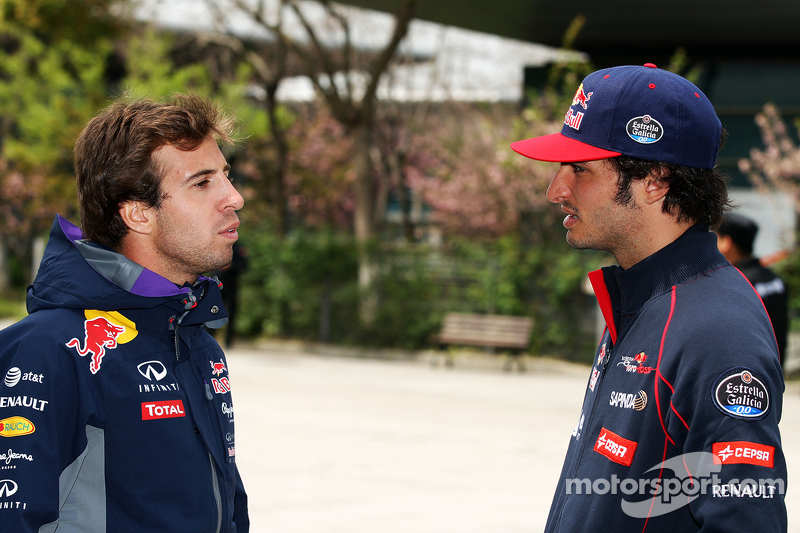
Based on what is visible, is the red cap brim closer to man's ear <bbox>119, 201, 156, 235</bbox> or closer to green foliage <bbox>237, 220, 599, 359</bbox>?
man's ear <bbox>119, 201, 156, 235</bbox>

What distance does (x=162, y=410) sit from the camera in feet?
6.63

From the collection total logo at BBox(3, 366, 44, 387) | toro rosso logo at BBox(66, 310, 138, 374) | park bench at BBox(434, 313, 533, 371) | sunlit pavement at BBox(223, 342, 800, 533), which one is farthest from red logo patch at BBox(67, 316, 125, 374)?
park bench at BBox(434, 313, 533, 371)

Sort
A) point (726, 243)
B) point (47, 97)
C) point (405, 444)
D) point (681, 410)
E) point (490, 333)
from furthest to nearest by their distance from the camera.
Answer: point (47, 97)
point (490, 333)
point (405, 444)
point (726, 243)
point (681, 410)

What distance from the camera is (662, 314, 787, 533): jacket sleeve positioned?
5.12 ft

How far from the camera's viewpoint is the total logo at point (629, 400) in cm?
177

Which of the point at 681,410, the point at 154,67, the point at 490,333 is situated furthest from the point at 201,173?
the point at 154,67

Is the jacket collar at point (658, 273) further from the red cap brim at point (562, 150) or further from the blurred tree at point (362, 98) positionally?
the blurred tree at point (362, 98)

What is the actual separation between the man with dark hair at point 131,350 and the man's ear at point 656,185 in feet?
3.85

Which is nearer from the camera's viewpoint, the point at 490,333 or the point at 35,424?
the point at 35,424

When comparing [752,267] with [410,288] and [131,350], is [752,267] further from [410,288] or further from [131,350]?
[410,288]

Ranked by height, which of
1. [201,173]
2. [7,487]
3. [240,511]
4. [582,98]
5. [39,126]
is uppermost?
[39,126]

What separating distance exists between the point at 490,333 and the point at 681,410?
36.6 feet

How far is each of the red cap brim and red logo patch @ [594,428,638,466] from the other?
66cm

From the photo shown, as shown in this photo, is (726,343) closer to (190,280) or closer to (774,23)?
(190,280)
